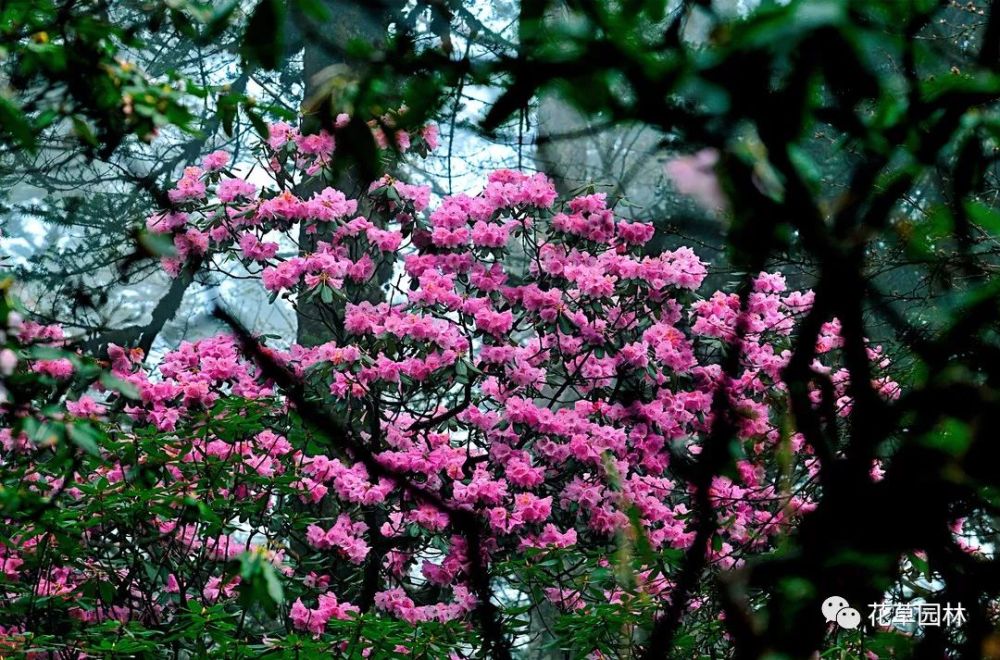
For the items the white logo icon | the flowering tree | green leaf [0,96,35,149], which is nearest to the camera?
the white logo icon

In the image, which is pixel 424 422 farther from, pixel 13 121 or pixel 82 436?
pixel 13 121

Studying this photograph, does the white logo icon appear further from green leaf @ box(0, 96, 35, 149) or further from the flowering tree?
the flowering tree

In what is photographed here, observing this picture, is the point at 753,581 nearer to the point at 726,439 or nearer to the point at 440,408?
the point at 726,439

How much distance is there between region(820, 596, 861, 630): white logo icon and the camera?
2.60ft

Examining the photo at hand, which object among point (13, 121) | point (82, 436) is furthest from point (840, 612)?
point (13, 121)

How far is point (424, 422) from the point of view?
16.1 feet

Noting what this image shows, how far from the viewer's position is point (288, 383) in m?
0.84

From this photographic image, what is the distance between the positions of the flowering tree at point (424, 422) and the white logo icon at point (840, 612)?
119 inches

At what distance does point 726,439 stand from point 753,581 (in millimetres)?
98

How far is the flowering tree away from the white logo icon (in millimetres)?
3013

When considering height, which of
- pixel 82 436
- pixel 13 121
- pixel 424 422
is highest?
pixel 424 422

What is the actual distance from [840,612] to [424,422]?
13.3ft

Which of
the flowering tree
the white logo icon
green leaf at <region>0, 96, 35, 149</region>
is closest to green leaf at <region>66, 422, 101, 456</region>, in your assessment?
green leaf at <region>0, 96, 35, 149</region>

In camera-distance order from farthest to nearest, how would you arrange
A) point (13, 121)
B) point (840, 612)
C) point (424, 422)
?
1. point (424, 422)
2. point (13, 121)
3. point (840, 612)
